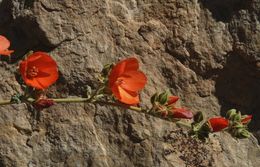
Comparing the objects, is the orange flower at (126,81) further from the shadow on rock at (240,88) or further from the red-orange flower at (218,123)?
the shadow on rock at (240,88)

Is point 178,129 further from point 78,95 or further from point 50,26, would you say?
point 50,26

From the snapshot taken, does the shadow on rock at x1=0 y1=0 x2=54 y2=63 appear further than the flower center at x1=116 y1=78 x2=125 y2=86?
Yes

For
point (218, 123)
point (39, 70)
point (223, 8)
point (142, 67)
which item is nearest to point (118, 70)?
point (39, 70)

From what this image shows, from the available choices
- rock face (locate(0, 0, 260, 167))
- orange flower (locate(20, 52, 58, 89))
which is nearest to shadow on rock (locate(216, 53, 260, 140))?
rock face (locate(0, 0, 260, 167))

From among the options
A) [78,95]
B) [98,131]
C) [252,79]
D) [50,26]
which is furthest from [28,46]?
[252,79]

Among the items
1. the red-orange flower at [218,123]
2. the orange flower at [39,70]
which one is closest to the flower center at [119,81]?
the orange flower at [39,70]

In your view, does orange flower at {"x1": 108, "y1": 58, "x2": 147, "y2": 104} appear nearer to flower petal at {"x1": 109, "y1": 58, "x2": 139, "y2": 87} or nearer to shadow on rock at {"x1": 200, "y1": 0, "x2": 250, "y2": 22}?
flower petal at {"x1": 109, "y1": 58, "x2": 139, "y2": 87}

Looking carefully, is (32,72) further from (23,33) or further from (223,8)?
(223,8)

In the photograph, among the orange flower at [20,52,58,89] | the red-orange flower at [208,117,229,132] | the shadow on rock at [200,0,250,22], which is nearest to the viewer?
the orange flower at [20,52,58,89]
